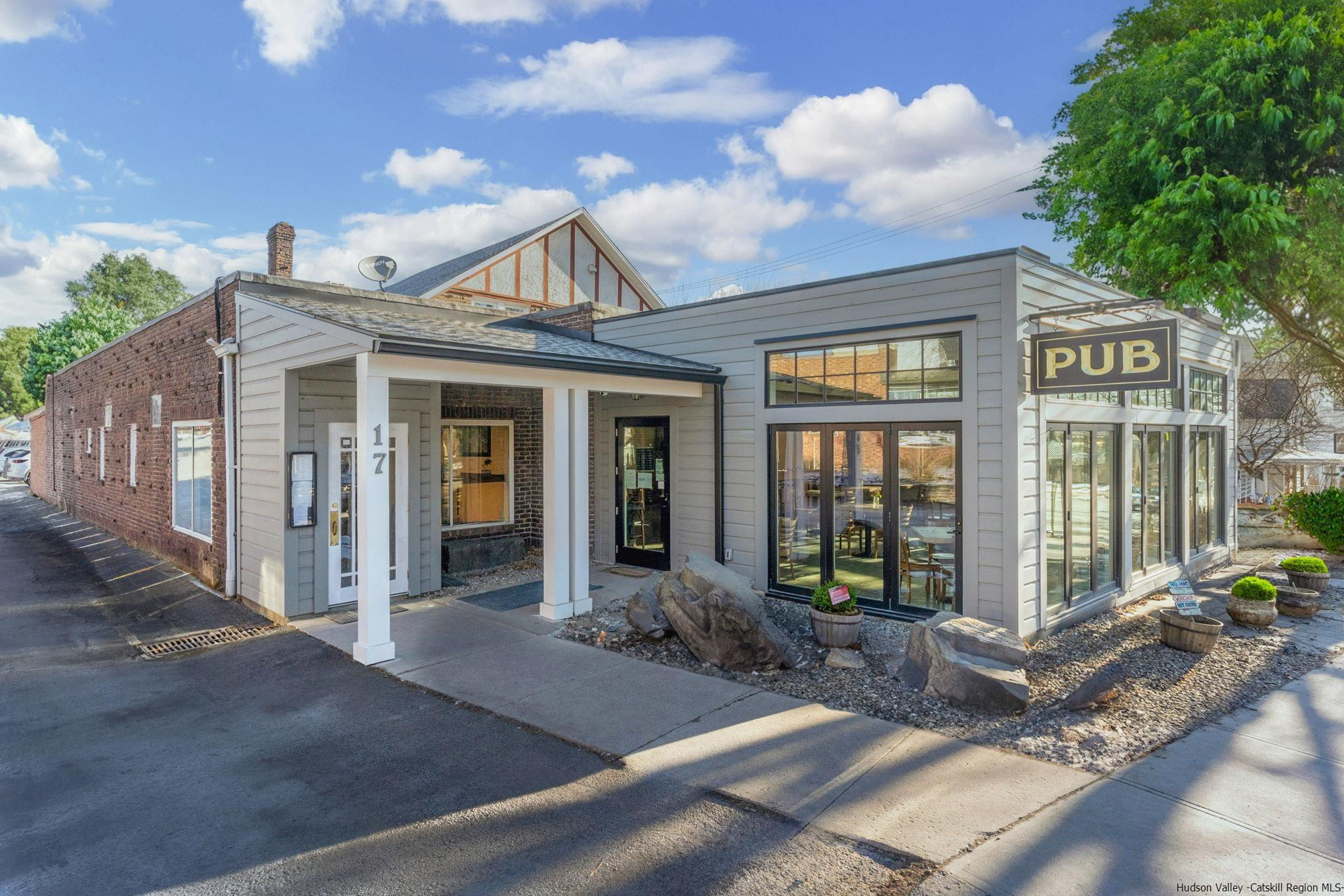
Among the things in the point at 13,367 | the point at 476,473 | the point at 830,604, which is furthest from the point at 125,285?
the point at 830,604

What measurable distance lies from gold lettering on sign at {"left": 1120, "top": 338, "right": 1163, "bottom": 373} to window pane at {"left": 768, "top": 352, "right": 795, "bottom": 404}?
3297mm

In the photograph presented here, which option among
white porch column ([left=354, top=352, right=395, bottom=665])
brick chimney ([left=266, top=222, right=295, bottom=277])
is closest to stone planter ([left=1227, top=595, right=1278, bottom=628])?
white porch column ([left=354, top=352, right=395, bottom=665])

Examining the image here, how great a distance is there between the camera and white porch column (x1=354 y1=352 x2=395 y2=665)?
5.95 m

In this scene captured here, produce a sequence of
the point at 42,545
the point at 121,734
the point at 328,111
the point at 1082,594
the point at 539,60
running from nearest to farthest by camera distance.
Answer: the point at 121,734, the point at 1082,594, the point at 539,60, the point at 328,111, the point at 42,545

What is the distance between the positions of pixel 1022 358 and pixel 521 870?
5.94m

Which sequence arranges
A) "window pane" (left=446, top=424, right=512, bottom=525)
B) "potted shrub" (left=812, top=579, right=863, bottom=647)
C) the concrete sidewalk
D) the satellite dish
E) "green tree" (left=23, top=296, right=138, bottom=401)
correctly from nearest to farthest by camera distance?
the concrete sidewalk, "potted shrub" (left=812, top=579, right=863, bottom=647), "window pane" (left=446, top=424, right=512, bottom=525), the satellite dish, "green tree" (left=23, top=296, right=138, bottom=401)

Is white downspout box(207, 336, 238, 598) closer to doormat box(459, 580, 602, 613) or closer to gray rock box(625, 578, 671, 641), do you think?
doormat box(459, 580, 602, 613)

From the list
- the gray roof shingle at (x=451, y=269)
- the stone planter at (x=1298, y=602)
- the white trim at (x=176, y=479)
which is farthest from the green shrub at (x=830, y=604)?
the gray roof shingle at (x=451, y=269)

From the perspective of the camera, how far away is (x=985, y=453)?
6.71m

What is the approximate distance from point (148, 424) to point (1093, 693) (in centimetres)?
1435

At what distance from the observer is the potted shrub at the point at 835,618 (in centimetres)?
618

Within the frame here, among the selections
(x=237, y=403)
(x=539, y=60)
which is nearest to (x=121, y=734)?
(x=237, y=403)

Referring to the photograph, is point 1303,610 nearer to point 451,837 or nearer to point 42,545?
point 451,837

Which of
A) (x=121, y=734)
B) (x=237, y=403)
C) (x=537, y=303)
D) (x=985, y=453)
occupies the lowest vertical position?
(x=121, y=734)
